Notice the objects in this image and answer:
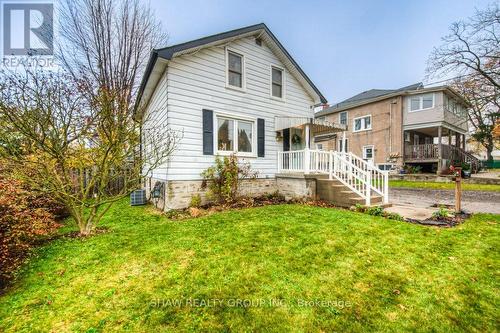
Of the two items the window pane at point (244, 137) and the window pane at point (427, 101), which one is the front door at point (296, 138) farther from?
the window pane at point (427, 101)

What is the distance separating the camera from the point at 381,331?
2.14 m

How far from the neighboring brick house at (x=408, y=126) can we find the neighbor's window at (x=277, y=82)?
20.1 feet

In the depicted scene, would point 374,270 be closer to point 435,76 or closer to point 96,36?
point 96,36

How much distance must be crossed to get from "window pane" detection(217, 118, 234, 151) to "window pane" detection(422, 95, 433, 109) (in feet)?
53.0

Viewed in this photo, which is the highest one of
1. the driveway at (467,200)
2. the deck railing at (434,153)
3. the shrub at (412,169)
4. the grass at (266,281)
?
the deck railing at (434,153)

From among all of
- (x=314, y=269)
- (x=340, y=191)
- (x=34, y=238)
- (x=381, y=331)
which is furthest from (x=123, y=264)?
(x=340, y=191)

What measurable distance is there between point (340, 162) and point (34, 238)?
27.2 feet

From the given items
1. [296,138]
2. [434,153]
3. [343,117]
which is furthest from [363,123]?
[296,138]

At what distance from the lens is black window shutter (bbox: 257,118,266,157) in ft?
28.2

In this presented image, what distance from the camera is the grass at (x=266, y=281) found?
88.9 inches

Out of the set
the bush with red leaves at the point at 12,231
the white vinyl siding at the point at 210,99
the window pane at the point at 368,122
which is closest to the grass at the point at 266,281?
the bush with red leaves at the point at 12,231

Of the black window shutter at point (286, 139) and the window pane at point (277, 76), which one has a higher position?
the window pane at point (277, 76)

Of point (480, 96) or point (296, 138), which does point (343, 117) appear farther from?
point (296, 138)

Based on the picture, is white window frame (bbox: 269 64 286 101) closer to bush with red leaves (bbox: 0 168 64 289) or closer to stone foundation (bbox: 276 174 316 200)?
stone foundation (bbox: 276 174 316 200)
